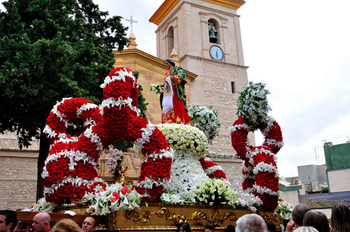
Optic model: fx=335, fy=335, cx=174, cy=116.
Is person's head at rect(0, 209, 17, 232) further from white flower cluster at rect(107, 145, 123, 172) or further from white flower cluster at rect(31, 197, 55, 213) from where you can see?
white flower cluster at rect(107, 145, 123, 172)

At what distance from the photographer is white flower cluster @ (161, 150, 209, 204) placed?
533 cm

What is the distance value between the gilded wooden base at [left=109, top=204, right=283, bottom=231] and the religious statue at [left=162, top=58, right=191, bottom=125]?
190 centimetres

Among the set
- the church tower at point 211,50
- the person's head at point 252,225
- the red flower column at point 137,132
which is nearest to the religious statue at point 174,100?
the red flower column at point 137,132

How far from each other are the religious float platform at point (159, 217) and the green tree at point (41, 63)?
11.7 feet

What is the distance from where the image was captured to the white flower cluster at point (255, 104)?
674 cm

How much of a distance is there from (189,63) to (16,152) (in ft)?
33.5

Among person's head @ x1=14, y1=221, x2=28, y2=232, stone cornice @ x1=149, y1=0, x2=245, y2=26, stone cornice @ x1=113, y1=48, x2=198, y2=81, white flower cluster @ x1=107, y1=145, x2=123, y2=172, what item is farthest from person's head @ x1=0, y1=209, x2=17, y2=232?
stone cornice @ x1=149, y1=0, x2=245, y2=26

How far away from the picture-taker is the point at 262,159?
21.5ft

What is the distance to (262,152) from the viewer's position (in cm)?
671

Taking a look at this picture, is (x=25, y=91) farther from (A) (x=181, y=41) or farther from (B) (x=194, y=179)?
(A) (x=181, y=41)

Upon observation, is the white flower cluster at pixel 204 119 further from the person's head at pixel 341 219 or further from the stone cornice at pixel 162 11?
the stone cornice at pixel 162 11

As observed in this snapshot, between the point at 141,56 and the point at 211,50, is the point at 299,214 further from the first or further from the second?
the point at 211,50

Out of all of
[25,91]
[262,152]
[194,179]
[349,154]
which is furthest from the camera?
[349,154]

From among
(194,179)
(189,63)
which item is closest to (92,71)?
(194,179)
